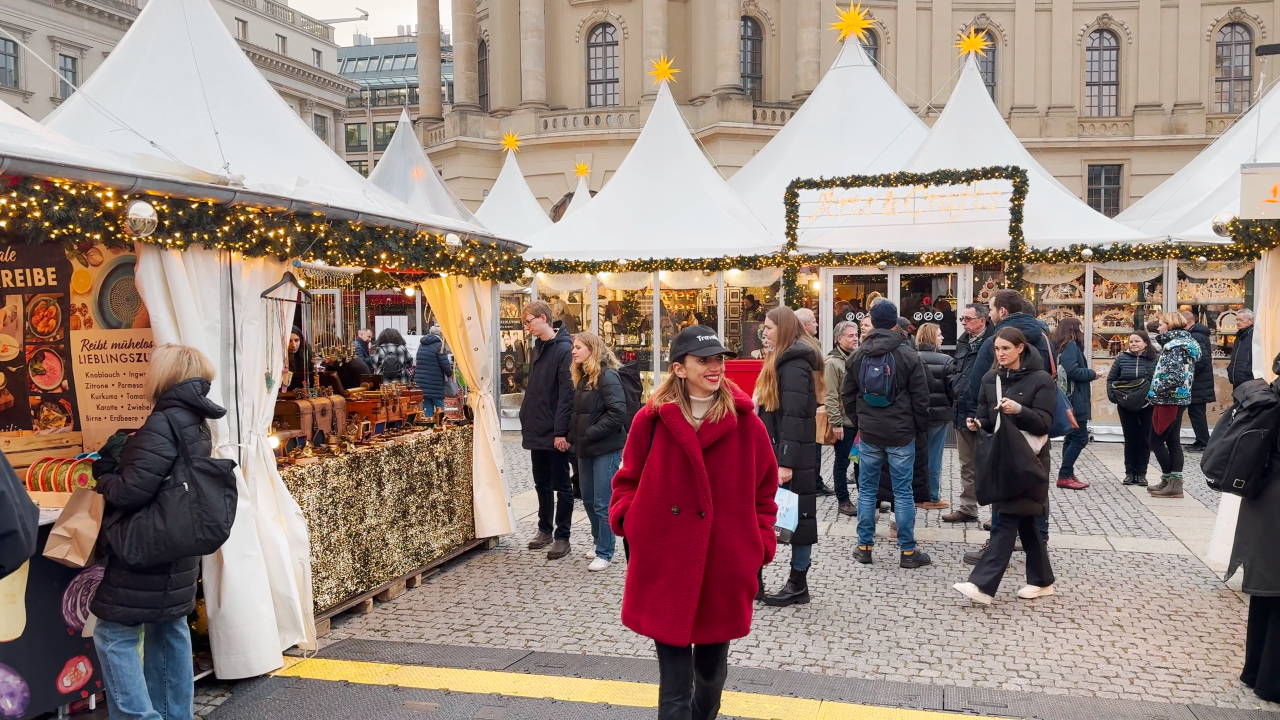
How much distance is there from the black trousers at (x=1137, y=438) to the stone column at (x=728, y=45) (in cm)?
2389

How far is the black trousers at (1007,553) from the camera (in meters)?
5.92

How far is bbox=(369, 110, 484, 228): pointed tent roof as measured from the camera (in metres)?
15.0

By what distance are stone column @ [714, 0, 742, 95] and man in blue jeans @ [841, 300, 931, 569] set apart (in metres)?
26.5

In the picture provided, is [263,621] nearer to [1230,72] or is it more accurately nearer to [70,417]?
[70,417]

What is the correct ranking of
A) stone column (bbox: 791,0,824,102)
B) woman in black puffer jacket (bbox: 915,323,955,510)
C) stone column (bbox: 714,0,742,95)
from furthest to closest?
stone column (bbox: 791,0,824,102) < stone column (bbox: 714,0,742,95) < woman in black puffer jacket (bbox: 915,323,955,510)

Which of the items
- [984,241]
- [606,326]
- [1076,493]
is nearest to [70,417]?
[1076,493]

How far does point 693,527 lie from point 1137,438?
27.9 feet

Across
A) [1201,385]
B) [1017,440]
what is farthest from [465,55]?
[1017,440]

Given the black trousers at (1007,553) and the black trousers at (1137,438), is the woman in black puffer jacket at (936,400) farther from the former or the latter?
the black trousers at (1137,438)

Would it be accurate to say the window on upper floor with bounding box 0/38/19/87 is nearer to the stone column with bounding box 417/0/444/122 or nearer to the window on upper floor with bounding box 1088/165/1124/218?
the stone column with bounding box 417/0/444/122

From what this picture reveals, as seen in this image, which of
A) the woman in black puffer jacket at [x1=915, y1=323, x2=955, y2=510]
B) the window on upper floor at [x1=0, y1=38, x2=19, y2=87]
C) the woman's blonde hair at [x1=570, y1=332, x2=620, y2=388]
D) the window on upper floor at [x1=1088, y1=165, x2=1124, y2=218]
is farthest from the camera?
the window on upper floor at [x1=0, y1=38, x2=19, y2=87]

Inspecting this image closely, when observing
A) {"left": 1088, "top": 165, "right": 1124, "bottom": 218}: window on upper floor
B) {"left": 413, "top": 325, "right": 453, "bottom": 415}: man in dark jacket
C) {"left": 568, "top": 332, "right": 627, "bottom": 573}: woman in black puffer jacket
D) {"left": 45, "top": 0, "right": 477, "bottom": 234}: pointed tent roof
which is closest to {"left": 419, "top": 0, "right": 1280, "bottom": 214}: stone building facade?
{"left": 1088, "top": 165, "right": 1124, "bottom": 218}: window on upper floor

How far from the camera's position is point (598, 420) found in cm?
688

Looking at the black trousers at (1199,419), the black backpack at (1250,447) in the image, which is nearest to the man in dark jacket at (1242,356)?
the black trousers at (1199,419)
